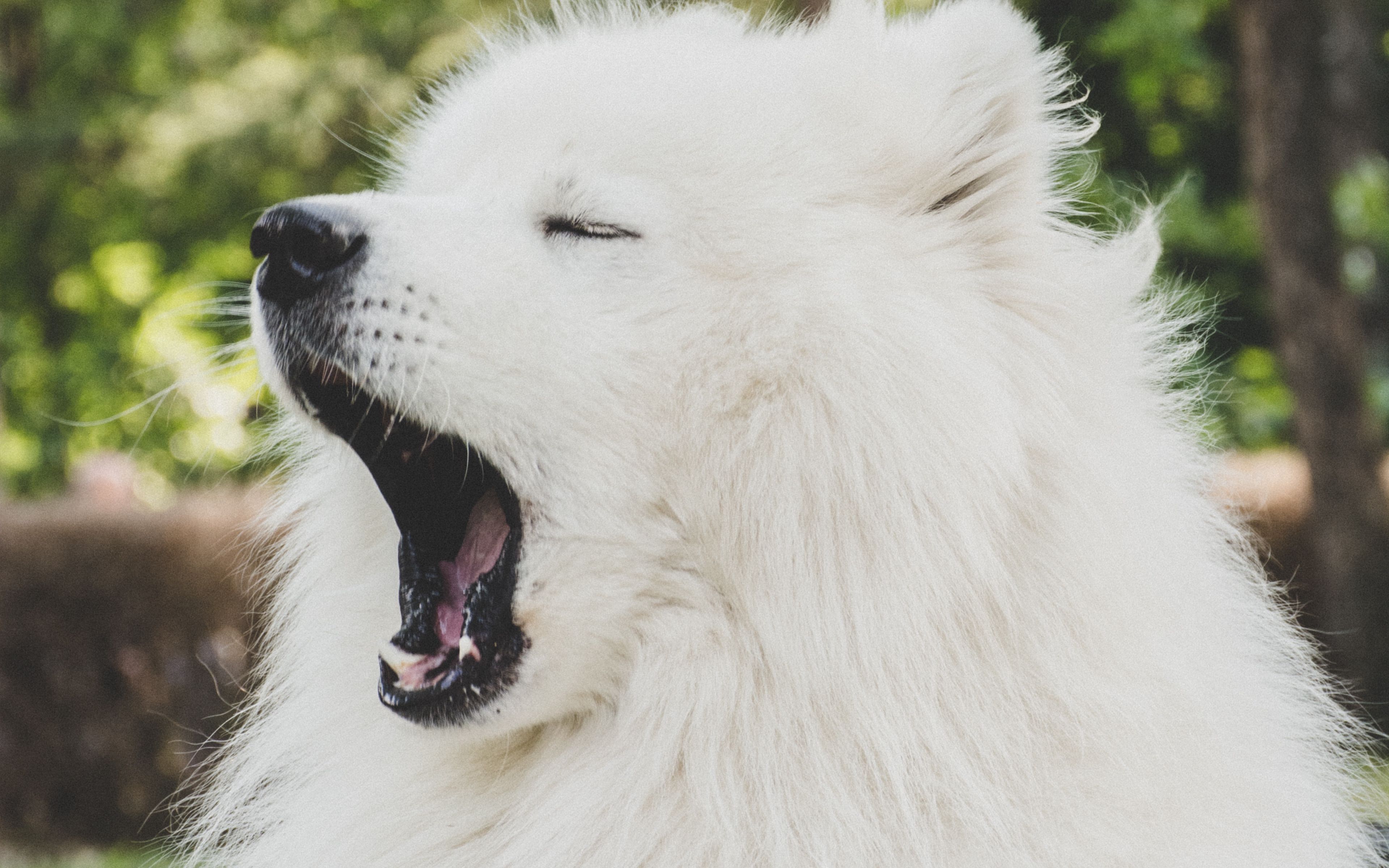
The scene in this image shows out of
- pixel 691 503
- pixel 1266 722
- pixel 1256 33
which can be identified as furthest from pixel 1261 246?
pixel 691 503

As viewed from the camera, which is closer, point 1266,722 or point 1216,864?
point 1216,864

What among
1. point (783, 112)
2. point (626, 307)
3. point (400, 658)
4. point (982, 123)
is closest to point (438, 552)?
point (400, 658)

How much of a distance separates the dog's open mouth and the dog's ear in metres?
1.02

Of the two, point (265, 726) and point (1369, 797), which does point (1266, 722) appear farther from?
point (265, 726)

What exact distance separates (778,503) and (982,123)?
0.86m

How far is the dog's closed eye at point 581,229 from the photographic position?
223 centimetres

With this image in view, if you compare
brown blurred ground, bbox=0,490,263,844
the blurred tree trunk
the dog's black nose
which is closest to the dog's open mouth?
the dog's black nose

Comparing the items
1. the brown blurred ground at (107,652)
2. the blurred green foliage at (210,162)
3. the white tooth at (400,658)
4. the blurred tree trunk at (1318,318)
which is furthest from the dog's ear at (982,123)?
the blurred green foliage at (210,162)

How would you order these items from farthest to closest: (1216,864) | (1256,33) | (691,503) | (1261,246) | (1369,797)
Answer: (1261,246) → (1256,33) → (1369,797) → (691,503) → (1216,864)

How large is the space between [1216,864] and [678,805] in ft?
2.91

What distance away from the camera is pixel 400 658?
2234 millimetres

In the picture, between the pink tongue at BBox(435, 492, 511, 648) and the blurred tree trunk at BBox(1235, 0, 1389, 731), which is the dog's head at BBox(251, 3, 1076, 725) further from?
the blurred tree trunk at BBox(1235, 0, 1389, 731)

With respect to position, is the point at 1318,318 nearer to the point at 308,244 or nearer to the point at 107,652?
the point at 308,244

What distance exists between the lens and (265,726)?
270 cm
